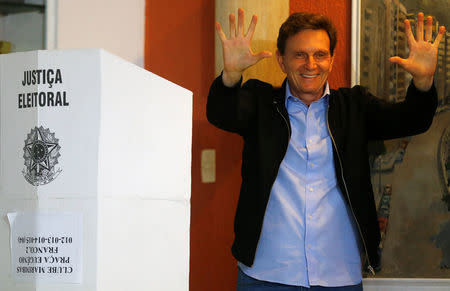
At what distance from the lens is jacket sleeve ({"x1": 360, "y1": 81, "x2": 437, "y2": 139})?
198cm

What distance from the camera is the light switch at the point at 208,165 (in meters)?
2.51

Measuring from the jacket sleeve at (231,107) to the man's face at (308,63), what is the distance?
7.3 inches

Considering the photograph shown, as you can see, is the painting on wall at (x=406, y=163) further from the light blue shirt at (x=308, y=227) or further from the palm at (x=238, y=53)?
the palm at (x=238, y=53)

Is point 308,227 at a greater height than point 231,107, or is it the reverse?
point 231,107

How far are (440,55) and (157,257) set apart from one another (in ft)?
6.08

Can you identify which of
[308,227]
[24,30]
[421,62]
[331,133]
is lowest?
[308,227]

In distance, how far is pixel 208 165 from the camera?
251 centimetres

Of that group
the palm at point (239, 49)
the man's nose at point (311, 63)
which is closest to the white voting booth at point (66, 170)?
the palm at point (239, 49)

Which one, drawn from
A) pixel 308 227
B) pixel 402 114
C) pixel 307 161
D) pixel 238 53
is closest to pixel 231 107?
pixel 238 53

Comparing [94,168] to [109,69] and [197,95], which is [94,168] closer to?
[109,69]

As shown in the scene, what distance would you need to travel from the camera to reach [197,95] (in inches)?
99.4

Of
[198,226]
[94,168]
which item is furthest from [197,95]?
Result: [94,168]

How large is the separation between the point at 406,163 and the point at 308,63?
2.34 ft

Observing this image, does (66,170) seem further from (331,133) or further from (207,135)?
(207,135)
